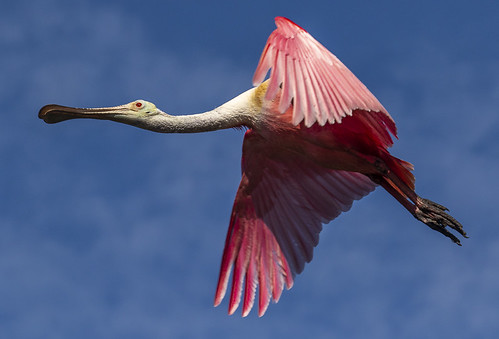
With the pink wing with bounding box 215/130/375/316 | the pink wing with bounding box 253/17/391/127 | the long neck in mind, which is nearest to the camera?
the pink wing with bounding box 253/17/391/127

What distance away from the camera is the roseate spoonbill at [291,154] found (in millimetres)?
9297

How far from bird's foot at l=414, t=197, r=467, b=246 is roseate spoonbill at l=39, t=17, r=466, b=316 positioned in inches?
0.5

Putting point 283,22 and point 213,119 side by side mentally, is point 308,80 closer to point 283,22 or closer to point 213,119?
point 283,22

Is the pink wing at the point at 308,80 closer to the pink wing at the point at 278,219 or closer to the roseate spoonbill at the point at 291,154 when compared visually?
the roseate spoonbill at the point at 291,154

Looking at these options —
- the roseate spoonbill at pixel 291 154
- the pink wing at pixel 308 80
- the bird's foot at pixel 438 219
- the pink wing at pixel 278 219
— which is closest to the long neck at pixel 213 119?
the roseate spoonbill at pixel 291 154

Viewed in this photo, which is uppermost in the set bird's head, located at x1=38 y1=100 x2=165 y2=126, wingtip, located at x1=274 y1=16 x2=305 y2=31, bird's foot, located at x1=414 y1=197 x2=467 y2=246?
wingtip, located at x1=274 y1=16 x2=305 y2=31

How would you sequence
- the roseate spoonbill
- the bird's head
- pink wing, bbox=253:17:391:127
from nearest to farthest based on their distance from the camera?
pink wing, bbox=253:17:391:127, the roseate spoonbill, the bird's head

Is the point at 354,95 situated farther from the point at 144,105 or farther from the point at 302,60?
the point at 144,105

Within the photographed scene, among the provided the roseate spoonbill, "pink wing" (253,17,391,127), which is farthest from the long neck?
"pink wing" (253,17,391,127)

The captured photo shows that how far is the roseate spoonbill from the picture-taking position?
9.30 m

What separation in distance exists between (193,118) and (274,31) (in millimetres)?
1838

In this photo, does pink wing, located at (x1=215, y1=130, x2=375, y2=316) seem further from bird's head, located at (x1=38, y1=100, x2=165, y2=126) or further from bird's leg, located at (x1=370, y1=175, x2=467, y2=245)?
bird's head, located at (x1=38, y1=100, x2=165, y2=126)

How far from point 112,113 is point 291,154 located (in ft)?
7.24

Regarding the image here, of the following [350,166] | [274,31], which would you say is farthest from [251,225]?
[274,31]
